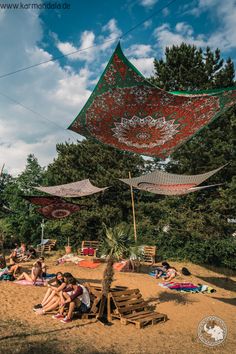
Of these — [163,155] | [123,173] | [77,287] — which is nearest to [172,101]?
[163,155]

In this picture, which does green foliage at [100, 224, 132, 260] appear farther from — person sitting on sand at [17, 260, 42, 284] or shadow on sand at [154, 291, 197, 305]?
person sitting on sand at [17, 260, 42, 284]

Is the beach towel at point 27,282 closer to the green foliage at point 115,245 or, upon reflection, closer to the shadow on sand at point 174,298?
the green foliage at point 115,245

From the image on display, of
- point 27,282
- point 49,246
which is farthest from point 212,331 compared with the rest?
point 49,246

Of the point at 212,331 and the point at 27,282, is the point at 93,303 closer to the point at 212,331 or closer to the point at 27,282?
the point at 212,331

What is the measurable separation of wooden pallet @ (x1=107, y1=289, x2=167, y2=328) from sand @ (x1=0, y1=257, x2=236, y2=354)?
6.4 inches

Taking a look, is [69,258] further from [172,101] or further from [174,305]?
[172,101]

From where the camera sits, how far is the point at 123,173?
82.5 ft

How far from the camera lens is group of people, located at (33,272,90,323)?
7.48 metres

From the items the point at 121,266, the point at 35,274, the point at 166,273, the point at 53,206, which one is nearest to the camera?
the point at 35,274

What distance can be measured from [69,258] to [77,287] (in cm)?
1035

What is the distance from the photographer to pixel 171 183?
11352mm

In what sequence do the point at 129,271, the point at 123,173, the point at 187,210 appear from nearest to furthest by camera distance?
the point at 129,271
the point at 187,210
the point at 123,173

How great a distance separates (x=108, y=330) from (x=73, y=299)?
1165 mm

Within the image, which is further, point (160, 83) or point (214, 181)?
point (160, 83)
